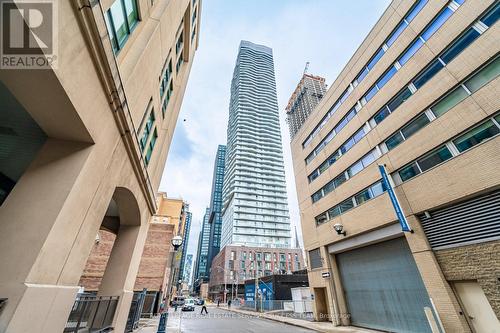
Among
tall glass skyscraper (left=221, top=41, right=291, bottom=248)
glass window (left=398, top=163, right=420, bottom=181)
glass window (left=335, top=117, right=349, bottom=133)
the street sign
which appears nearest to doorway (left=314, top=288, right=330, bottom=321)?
the street sign

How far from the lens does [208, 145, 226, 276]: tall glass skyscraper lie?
146 m

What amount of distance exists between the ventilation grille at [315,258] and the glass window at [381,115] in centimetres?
1221

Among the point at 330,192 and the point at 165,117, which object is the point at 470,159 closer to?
the point at 330,192

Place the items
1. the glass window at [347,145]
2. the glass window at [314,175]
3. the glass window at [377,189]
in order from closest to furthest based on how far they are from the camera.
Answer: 1. the glass window at [377,189]
2. the glass window at [347,145]
3. the glass window at [314,175]

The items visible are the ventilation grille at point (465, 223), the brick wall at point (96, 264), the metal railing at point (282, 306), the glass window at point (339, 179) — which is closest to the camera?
the ventilation grille at point (465, 223)

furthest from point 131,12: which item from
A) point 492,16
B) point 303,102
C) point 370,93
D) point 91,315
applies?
point 303,102

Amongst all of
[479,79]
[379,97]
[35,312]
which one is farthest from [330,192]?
[35,312]

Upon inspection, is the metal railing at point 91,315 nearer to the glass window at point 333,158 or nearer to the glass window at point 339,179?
the glass window at point 339,179

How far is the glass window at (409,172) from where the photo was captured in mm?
12113

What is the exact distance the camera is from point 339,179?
61.1 feet

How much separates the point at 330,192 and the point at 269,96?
400 ft

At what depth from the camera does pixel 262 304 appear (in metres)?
34.4

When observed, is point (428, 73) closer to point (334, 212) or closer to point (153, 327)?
point (334, 212)

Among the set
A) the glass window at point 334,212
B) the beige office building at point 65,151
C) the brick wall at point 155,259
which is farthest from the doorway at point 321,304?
the brick wall at point 155,259
